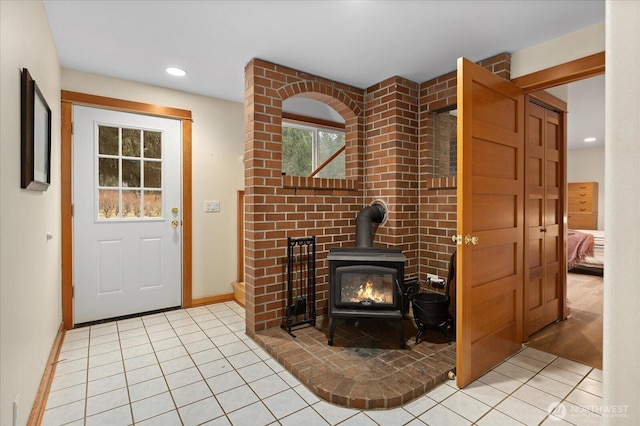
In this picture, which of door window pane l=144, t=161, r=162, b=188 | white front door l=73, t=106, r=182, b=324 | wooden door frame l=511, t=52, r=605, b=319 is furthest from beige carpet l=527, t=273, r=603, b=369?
door window pane l=144, t=161, r=162, b=188

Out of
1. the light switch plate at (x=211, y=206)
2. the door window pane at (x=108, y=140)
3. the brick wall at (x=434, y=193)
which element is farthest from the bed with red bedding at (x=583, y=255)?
the door window pane at (x=108, y=140)

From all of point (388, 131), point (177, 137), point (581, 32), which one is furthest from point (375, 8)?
point (177, 137)

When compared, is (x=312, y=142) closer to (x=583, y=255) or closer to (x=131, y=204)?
(x=131, y=204)

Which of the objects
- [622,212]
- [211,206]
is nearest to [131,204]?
[211,206]

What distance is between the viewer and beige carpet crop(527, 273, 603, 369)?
2.43 m

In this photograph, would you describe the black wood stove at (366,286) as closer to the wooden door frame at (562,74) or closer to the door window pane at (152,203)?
the wooden door frame at (562,74)

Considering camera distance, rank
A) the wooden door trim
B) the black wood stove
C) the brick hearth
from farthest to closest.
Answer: the black wood stove → the wooden door trim → the brick hearth

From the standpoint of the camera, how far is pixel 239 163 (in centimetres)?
384

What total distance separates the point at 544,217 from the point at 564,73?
1203mm

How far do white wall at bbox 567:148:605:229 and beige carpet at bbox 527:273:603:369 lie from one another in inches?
172

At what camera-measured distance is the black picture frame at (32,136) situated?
1521 mm

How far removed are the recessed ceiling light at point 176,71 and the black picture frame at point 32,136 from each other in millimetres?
1171

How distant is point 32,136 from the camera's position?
1625 millimetres

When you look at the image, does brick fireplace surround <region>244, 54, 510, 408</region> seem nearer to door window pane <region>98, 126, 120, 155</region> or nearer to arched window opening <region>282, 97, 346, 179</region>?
arched window opening <region>282, 97, 346, 179</region>
